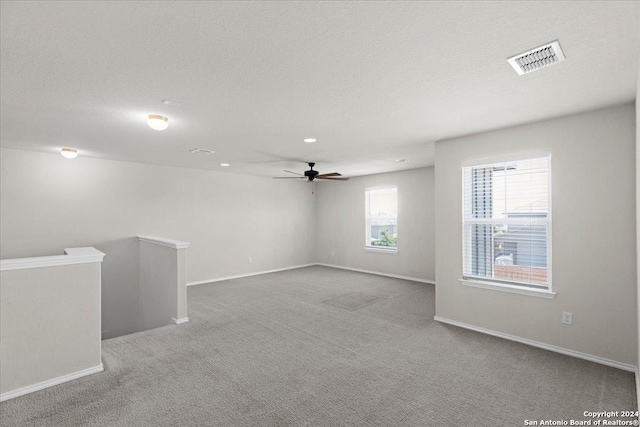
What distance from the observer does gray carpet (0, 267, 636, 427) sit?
231 centimetres

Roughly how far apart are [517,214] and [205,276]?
595 centimetres

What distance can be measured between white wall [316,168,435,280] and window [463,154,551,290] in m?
2.82

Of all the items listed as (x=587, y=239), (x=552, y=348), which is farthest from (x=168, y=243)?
(x=587, y=239)

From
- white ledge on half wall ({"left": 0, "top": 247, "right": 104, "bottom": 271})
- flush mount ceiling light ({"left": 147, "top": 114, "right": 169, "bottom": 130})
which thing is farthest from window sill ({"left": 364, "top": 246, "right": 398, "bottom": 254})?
white ledge on half wall ({"left": 0, "top": 247, "right": 104, "bottom": 271})

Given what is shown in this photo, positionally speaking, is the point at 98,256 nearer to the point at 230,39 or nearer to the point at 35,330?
the point at 35,330

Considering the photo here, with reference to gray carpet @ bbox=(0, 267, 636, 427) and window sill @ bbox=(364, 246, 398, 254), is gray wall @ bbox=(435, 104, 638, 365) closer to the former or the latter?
gray carpet @ bbox=(0, 267, 636, 427)

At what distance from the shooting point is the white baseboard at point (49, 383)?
8.43 ft

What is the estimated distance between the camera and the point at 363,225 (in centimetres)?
817

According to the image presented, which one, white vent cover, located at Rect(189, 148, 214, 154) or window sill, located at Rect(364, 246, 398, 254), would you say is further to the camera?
window sill, located at Rect(364, 246, 398, 254)

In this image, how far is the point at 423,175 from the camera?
699 cm

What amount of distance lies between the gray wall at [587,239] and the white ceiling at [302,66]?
288 millimetres

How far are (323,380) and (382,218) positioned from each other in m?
5.50

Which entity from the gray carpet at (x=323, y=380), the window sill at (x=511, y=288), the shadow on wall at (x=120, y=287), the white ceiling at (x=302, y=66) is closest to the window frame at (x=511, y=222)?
the window sill at (x=511, y=288)

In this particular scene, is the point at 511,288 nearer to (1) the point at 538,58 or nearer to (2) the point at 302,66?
(1) the point at 538,58
